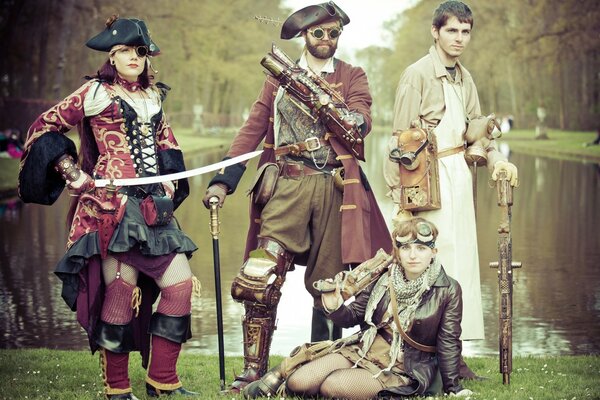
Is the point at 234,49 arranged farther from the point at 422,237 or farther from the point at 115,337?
the point at 422,237

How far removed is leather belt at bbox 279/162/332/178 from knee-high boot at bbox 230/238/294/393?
450 millimetres

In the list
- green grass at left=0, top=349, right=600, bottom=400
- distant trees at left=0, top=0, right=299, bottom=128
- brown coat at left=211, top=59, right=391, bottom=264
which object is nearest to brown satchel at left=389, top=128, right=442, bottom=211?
brown coat at left=211, top=59, right=391, bottom=264

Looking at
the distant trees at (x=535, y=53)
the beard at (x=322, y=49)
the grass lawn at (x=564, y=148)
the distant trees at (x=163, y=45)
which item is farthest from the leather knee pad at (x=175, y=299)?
the distant trees at (x=535, y=53)

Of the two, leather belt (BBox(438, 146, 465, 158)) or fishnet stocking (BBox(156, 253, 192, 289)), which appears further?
leather belt (BBox(438, 146, 465, 158))

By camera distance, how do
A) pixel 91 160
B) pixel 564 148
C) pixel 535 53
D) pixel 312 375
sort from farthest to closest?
pixel 535 53
pixel 564 148
pixel 91 160
pixel 312 375

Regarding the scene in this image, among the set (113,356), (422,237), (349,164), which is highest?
(349,164)

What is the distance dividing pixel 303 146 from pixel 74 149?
1.40 meters

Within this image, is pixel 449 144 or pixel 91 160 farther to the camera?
pixel 449 144

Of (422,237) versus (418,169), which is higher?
(418,169)

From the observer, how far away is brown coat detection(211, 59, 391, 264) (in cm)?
714

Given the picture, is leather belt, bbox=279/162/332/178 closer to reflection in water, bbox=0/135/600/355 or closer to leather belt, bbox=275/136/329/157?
leather belt, bbox=275/136/329/157

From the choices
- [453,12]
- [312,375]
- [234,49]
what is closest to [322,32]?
[453,12]

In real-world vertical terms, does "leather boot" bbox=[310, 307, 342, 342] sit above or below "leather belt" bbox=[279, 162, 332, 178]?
below

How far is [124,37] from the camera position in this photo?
21.8 ft
